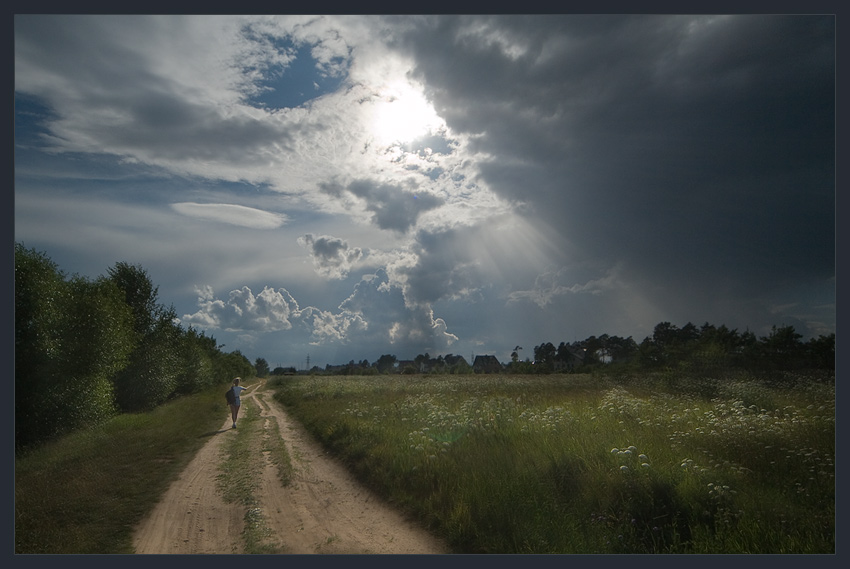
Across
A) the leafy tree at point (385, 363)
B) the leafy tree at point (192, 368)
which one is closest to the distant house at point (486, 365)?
the leafy tree at point (385, 363)

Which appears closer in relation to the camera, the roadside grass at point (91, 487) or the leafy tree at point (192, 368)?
the roadside grass at point (91, 487)

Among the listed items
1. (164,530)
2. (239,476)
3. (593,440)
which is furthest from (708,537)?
(239,476)

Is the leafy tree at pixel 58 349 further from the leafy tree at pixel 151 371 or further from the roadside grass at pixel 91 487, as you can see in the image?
the leafy tree at pixel 151 371

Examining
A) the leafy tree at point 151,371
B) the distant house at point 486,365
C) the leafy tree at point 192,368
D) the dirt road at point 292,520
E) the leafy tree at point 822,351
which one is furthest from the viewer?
the leafy tree at point 192,368

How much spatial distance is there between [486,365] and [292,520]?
5.68 metres

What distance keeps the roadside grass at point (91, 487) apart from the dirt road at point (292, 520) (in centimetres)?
38

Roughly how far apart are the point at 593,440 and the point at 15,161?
37.9ft

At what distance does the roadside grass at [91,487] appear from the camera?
6871 mm

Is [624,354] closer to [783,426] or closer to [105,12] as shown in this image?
[783,426]

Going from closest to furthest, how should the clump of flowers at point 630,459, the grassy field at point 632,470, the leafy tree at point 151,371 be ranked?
the grassy field at point 632,470 → the clump of flowers at point 630,459 → the leafy tree at point 151,371

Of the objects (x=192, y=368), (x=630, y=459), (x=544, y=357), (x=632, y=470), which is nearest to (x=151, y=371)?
(x=192, y=368)

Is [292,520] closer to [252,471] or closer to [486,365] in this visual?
[252,471]

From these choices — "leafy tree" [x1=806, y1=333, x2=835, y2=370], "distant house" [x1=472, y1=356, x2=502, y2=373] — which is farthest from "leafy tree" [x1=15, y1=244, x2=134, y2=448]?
"leafy tree" [x1=806, y1=333, x2=835, y2=370]

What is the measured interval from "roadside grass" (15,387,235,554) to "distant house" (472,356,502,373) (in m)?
7.01
